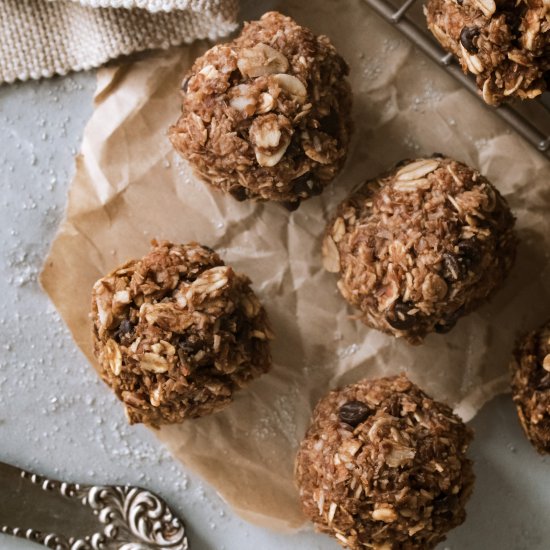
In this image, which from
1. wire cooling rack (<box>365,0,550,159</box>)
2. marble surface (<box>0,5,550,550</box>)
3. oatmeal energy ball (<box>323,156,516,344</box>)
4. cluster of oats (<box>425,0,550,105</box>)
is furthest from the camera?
marble surface (<box>0,5,550,550</box>)

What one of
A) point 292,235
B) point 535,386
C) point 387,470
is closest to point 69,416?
point 292,235

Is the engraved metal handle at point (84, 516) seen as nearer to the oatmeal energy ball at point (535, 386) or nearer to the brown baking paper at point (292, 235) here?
the brown baking paper at point (292, 235)

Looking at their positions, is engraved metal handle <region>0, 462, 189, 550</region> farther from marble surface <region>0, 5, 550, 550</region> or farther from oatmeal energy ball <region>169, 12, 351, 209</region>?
oatmeal energy ball <region>169, 12, 351, 209</region>

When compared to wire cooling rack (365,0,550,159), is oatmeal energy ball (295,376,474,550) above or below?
below

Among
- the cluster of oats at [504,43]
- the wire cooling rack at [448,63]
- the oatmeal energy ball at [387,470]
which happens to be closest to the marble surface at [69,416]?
the oatmeal energy ball at [387,470]

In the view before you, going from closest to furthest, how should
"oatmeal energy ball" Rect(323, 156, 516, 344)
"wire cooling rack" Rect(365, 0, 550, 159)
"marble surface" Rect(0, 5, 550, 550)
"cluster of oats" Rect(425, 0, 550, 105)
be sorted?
"cluster of oats" Rect(425, 0, 550, 105), "oatmeal energy ball" Rect(323, 156, 516, 344), "wire cooling rack" Rect(365, 0, 550, 159), "marble surface" Rect(0, 5, 550, 550)

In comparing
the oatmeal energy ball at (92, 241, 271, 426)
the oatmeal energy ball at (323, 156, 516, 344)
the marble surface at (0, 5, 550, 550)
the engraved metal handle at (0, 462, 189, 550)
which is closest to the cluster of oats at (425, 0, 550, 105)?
the oatmeal energy ball at (323, 156, 516, 344)
